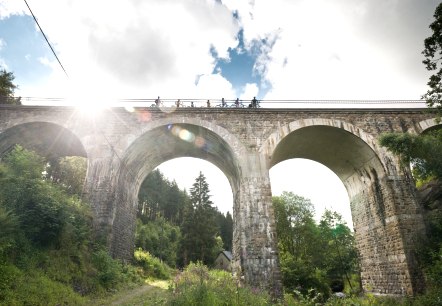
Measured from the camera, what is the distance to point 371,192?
15898 mm

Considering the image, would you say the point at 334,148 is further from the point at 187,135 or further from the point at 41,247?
the point at 41,247

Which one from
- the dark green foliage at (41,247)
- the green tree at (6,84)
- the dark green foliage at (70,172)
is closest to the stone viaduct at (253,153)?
the dark green foliage at (41,247)

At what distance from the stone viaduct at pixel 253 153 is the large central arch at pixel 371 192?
0.17ft

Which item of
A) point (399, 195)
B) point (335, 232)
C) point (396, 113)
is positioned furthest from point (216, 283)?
point (335, 232)

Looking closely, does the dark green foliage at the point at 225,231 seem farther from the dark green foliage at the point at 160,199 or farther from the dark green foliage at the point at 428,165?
the dark green foliage at the point at 428,165

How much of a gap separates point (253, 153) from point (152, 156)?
22.7ft

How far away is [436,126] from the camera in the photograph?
1580 cm

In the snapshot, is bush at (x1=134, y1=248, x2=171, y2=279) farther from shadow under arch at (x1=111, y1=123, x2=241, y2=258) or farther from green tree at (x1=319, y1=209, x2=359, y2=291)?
green tree at (x1=319, y1=209, x2=359, y2=291)

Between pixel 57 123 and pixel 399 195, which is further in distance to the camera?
pixel 57 123

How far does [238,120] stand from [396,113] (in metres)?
8.94

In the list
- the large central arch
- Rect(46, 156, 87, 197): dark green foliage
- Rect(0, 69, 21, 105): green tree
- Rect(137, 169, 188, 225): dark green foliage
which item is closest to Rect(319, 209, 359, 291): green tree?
the large central arch

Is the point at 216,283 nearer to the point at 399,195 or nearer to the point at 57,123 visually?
the point at 399,195

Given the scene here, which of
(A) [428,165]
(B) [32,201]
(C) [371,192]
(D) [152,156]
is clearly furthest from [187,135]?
(A) [428,165]

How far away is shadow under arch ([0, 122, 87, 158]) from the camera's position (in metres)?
15.7
